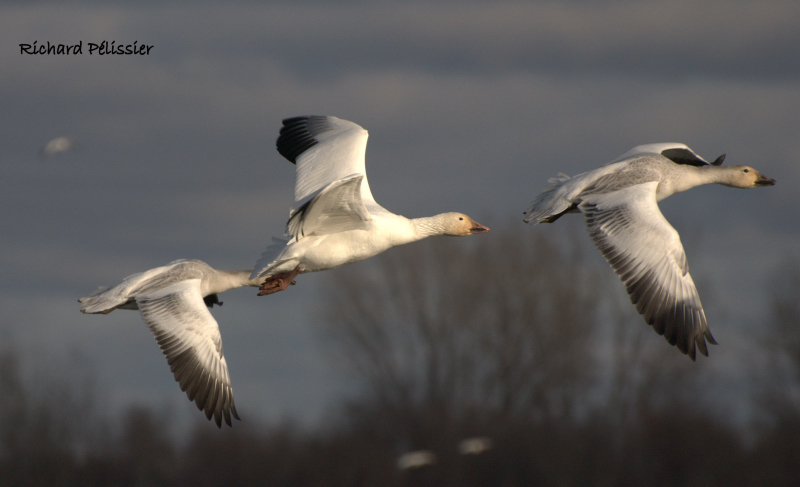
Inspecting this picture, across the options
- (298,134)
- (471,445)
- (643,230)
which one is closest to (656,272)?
(643,230)

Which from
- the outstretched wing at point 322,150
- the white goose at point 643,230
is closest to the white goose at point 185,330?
the outstretched wing at point 322,150

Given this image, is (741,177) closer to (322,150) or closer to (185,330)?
(322,150)

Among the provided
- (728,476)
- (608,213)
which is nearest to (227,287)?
(608,213)

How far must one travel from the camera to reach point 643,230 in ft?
34.3

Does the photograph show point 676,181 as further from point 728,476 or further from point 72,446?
point 72,446

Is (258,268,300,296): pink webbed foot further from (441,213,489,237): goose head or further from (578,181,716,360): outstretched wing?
(578,181,716,360): outstretched wing

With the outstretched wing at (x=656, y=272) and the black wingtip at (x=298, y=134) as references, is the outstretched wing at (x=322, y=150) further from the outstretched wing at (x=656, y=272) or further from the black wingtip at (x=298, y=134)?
the outstretched wing at (x=656, y=272)

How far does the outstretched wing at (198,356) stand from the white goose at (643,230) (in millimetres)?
3367

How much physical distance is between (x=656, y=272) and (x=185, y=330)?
4477 mm

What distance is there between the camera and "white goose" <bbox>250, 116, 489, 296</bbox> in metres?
10.3

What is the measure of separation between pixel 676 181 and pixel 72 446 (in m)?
25.3

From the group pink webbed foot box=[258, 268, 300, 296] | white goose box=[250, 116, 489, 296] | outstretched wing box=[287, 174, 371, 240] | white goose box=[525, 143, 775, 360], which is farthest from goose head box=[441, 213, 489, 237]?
pink webbed foot box=[258, 268, 300, 296]

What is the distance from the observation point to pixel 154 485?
111 feet

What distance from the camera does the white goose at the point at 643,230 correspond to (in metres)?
10.3
